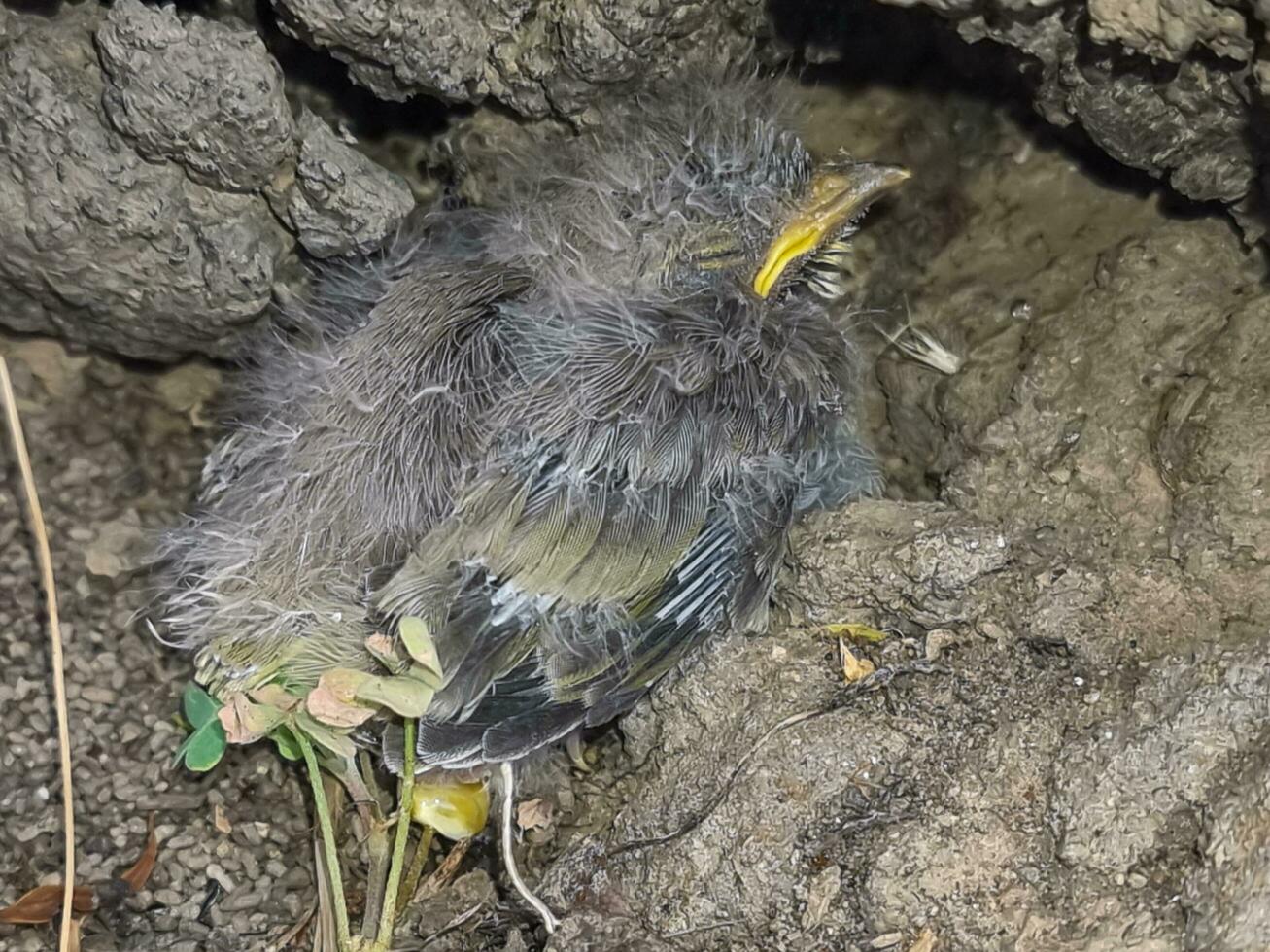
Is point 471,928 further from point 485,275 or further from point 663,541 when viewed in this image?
point 485,275

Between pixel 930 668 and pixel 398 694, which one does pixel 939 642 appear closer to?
pixel 930 668

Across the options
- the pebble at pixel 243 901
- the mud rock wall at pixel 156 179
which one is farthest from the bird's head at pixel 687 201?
the pebble at pixel 243 901

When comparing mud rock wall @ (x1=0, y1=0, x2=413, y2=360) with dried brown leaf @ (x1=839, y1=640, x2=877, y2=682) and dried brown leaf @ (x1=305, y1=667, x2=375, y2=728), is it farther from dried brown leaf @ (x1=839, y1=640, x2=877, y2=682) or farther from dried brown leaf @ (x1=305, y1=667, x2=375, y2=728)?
Answer: dried brown leaf @ (x1=839, y1=640, x2=877, y2=682)

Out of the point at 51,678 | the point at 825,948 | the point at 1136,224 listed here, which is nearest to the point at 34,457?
the point at 51,678

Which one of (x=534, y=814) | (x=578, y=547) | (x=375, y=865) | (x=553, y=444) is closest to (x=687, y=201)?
(x=553, y=444)

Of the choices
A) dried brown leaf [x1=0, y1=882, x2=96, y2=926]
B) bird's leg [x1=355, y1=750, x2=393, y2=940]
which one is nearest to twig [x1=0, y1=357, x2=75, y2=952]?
dried brown leaf [x1=0, y1=882, x2=96, y2=926]
